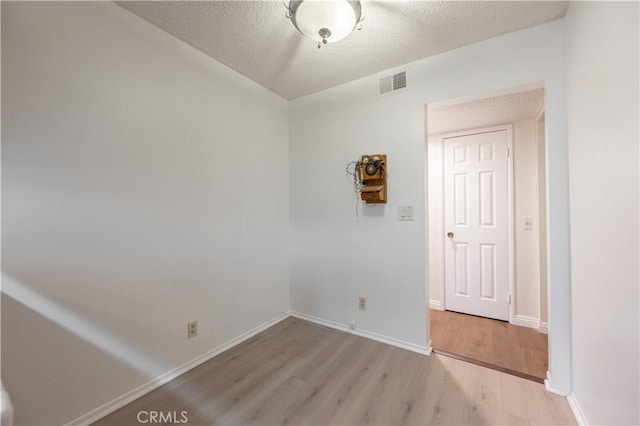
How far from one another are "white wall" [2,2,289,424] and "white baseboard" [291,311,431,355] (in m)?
0.72

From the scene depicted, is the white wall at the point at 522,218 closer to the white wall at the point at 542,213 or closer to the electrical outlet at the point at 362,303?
the white wall at the point at 542,213

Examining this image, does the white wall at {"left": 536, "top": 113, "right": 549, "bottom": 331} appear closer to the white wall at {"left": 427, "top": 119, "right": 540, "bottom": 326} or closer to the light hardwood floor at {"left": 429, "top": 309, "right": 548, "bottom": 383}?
the white wall at {"left": 427, "top": 119, "right": 540, "bottom": 326}

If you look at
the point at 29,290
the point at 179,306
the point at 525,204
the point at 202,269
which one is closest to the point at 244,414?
the point at 179,306

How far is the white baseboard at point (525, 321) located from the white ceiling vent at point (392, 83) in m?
2.67

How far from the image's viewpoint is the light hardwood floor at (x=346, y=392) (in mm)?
1525

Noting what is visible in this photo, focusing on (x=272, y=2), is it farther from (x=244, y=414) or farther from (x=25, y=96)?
(x=244, y=414)

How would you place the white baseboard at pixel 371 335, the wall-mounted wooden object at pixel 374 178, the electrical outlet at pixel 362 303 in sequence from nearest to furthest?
the white baseboard at pixel 371 335 → the wall-mounted wooden object at pixel 374 178 → the electrical outlet at pixel 362 303

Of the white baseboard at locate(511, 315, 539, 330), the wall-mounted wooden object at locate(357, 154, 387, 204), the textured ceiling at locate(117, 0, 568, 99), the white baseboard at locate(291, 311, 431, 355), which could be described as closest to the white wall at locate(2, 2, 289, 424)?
the textured ceiling at locate(117, 0, 568, 99)

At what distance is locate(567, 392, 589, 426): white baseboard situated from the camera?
4.68ft

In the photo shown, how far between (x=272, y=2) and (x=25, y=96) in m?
1.39

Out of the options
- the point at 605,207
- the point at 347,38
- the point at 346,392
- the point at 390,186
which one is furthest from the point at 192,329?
the point at 605,207

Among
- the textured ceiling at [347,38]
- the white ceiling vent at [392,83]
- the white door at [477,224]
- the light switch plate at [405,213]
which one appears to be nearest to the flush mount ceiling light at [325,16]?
the textured ceiling at [347,38]

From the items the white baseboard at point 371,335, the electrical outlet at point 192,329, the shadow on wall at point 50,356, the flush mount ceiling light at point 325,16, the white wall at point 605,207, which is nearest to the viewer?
the white wall at point 605,207

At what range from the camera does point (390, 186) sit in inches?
93.0
